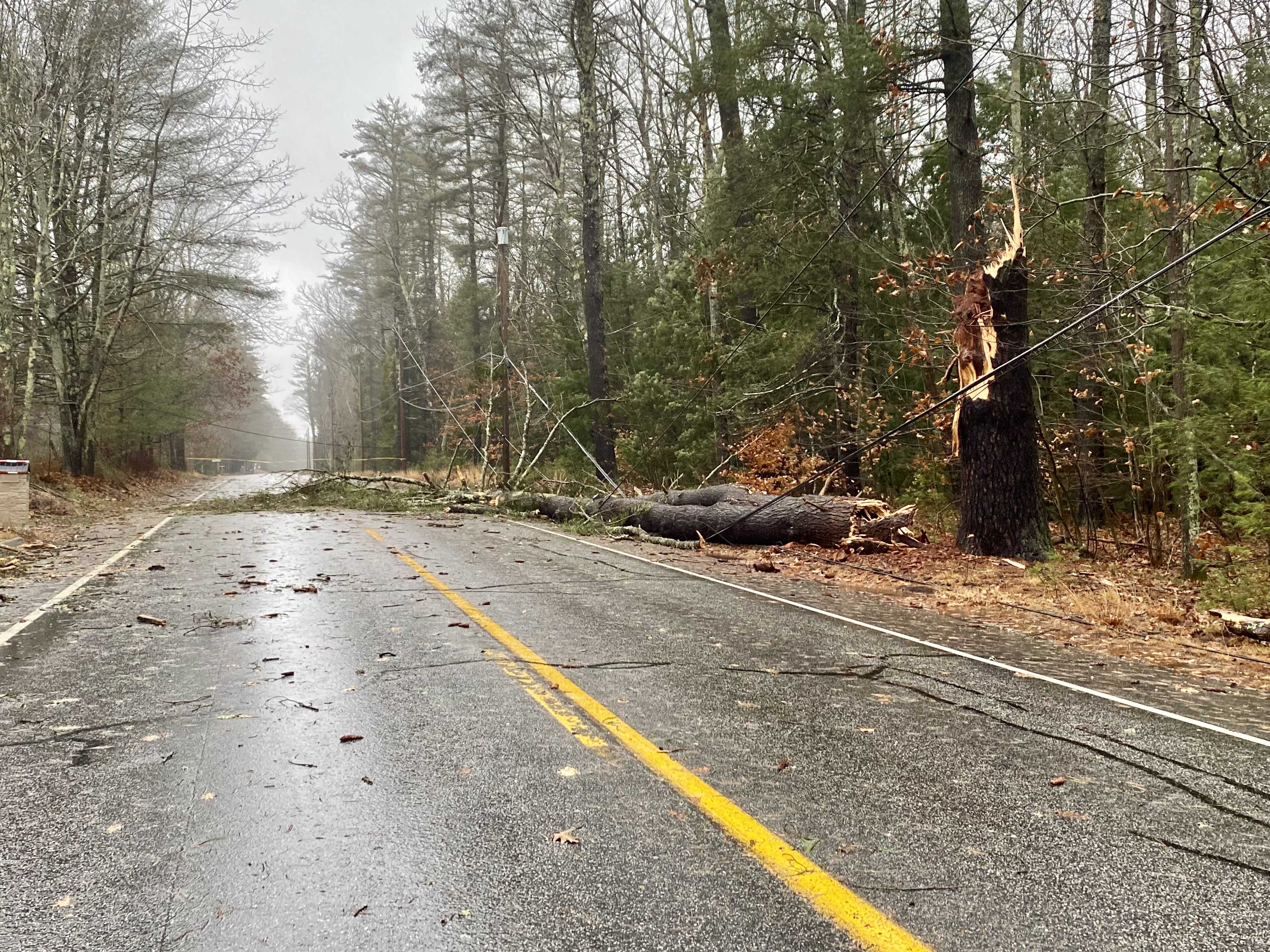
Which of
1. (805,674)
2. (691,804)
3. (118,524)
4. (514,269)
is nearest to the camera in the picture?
(691,804)

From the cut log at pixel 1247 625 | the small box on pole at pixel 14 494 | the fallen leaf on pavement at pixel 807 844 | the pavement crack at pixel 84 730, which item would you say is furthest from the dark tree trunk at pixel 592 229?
the fallen leaf on pavement at pixel 807 844

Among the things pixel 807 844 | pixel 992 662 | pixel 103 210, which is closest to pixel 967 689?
pixel 992 662

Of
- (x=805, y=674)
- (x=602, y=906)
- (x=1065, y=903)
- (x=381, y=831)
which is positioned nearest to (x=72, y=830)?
(x=381, y=831)

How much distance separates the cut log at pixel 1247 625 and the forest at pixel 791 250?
983mm

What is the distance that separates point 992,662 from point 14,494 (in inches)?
632

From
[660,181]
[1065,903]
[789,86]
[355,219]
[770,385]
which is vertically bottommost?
[1065,903]

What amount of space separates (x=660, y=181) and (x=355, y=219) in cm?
2326

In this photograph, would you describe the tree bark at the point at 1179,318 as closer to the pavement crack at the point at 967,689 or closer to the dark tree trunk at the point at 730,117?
the pavement crack at the point at 967,689

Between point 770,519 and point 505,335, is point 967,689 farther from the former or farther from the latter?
point 505,335

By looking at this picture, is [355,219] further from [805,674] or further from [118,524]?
[805,674]

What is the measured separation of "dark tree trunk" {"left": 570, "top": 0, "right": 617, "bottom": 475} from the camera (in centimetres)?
2145

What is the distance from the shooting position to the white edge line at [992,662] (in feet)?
15.5

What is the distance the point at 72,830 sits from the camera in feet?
10.8

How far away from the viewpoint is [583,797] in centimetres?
358
